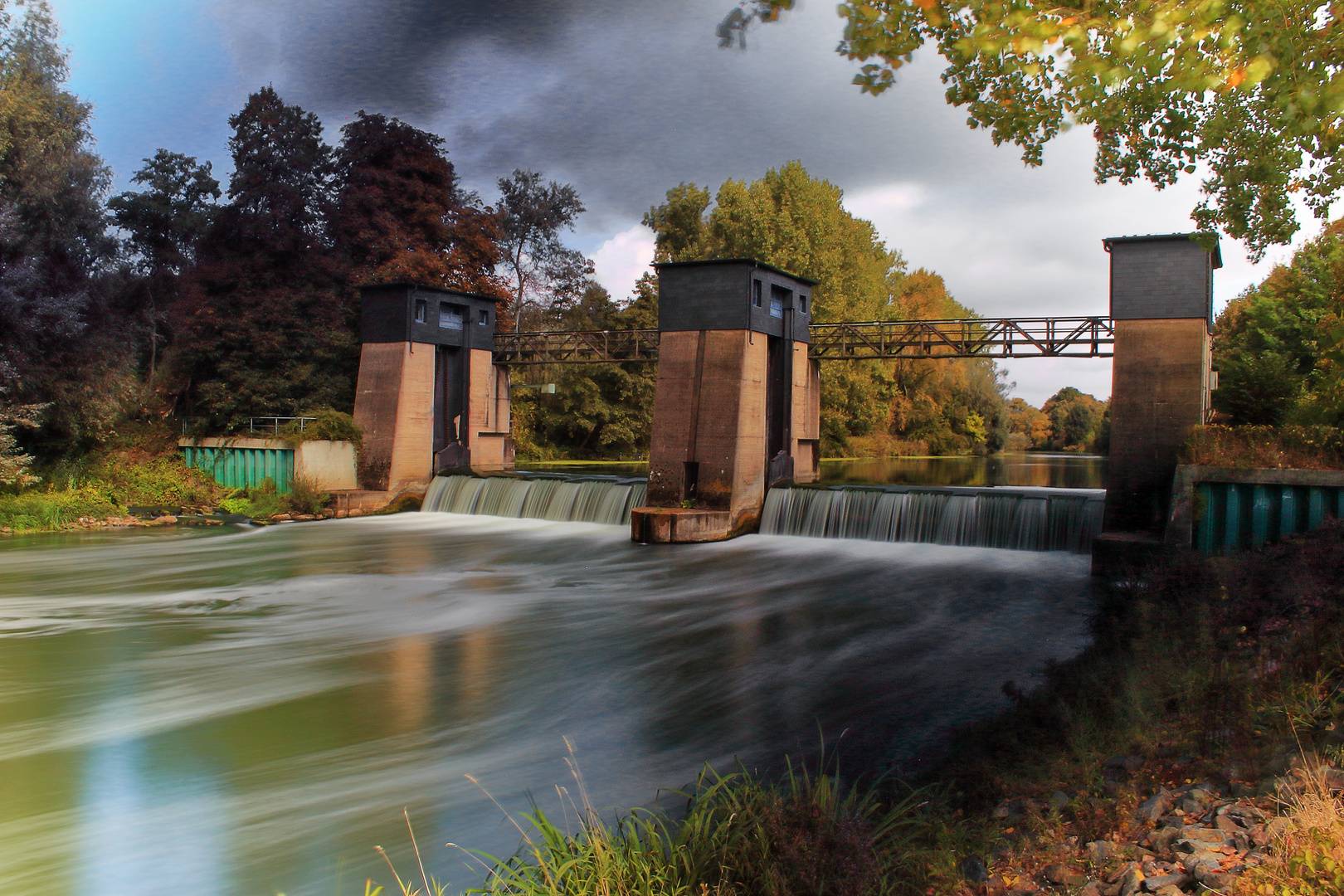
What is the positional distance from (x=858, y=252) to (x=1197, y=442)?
35.9 metres

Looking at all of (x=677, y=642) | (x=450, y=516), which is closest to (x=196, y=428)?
(x=450, y=516)

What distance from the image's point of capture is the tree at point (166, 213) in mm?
43688

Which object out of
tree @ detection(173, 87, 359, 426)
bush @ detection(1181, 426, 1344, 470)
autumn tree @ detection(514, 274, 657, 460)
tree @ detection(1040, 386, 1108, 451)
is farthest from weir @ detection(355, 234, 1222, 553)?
tree @ detection(1040, 386, 1108, 451)

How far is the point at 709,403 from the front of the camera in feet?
68.3

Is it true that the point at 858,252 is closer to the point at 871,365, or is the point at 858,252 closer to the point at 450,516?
the point at 871,365

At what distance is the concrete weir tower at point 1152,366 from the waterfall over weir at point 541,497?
11.5 m

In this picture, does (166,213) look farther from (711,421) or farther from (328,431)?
(711,421)

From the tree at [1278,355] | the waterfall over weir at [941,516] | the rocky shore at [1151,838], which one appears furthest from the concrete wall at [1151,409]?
the rocky shore at [1151,838]

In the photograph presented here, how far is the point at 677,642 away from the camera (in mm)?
Answer: 11555

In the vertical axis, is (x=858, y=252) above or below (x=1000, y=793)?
above

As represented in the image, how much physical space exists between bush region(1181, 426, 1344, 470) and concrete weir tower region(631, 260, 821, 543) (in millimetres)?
9803

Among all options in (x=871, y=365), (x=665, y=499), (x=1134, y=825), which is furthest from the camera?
(x=871, y=365)

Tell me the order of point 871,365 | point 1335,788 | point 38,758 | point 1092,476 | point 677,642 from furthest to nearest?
point 871,365 → point 1092,476 → point 677,642 → point 38,758 → point 1335,788

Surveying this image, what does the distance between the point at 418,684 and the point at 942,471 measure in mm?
34198
